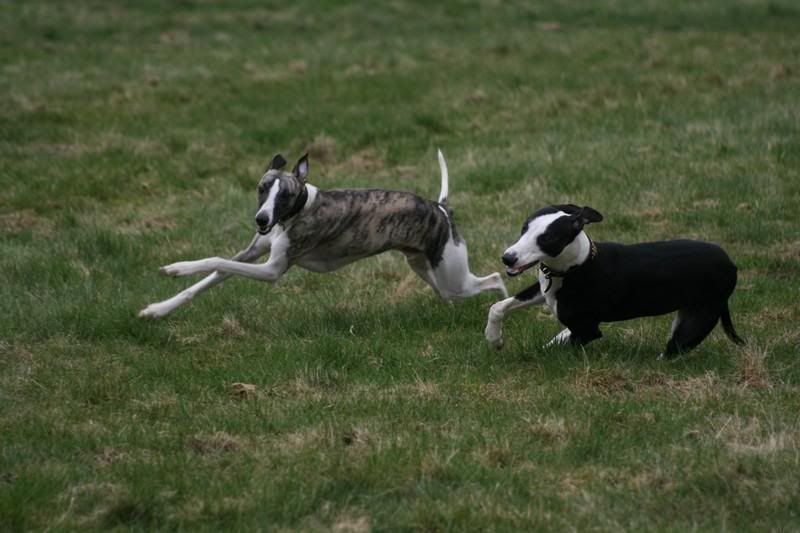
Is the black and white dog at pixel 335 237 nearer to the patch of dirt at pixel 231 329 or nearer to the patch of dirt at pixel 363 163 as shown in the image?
the patch of dirt at pixel 231 329

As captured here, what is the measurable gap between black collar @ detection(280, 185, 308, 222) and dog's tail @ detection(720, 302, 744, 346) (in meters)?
2.78

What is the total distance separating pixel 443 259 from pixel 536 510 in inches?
136

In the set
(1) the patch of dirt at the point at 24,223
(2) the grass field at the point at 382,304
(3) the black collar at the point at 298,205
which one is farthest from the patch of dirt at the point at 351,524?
(1) the patch of dirt at the point at 24,223

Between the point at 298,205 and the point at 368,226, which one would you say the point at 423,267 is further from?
the point at 298,205

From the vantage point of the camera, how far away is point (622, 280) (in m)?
6.94

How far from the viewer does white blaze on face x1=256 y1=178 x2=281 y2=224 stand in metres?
7.51

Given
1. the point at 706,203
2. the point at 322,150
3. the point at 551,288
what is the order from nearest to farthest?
1. the point at 551,288
2. the point at 706,203
3. the point at 322,150

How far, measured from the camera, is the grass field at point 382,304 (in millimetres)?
5312

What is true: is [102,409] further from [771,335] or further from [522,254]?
[771,335]

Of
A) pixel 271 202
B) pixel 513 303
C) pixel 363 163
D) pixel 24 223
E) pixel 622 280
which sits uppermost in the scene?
pixel 271 202

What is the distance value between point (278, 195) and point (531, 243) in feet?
5.91

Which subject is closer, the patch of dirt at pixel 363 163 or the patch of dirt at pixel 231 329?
the patch of dirt at pixel 231 329

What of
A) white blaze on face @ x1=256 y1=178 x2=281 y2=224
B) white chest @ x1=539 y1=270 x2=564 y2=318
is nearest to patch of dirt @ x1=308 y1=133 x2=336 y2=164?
white blaze on face @ x1=256 y1=178 x2=281 y2=224

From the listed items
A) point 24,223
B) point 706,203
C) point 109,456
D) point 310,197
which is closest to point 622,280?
point 310,197
